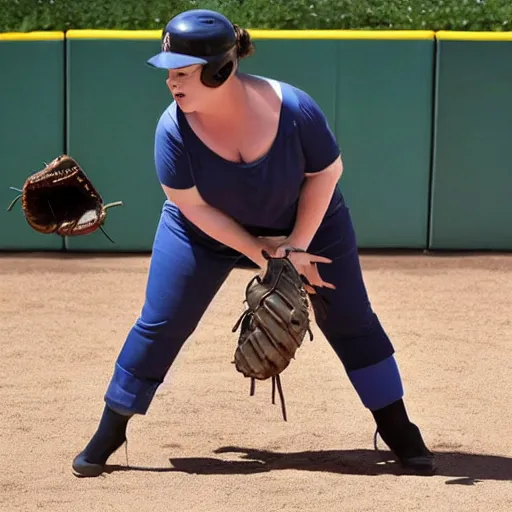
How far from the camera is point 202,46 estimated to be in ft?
11.9

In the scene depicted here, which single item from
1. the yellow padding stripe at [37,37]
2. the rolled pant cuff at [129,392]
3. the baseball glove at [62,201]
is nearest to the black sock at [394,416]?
the rolled pant cuff at [129,392]

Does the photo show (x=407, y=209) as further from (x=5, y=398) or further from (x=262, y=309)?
(x=262, y=309)

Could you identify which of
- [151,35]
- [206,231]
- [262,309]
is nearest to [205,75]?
[206,231]

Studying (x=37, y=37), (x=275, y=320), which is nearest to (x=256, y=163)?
(x=275, y=320)

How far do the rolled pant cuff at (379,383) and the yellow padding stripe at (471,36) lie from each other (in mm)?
4085

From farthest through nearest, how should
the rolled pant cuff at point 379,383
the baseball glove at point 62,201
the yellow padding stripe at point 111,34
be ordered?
the yellow padding stripe at point 111,34 < the baseball glove at point 62,201 < the rolled pant cuff at point 379,383

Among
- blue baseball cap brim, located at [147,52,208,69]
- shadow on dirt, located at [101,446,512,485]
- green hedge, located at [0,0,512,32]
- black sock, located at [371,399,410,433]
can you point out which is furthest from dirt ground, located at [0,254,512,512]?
green hedge, located at [0,0,512,32]

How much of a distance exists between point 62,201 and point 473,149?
4.05 m

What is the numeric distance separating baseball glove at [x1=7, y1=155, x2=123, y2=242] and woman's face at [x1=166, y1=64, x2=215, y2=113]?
82 cm

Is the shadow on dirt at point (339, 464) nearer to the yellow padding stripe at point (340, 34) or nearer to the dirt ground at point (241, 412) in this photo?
the dirt ground at point (241, 412)

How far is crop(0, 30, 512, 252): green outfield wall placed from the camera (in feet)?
25.6

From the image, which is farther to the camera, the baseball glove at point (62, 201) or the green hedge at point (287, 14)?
the green hedge at point (287, 14)

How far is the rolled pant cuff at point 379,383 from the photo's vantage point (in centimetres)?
415

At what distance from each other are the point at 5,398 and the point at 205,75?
195 centimetres
